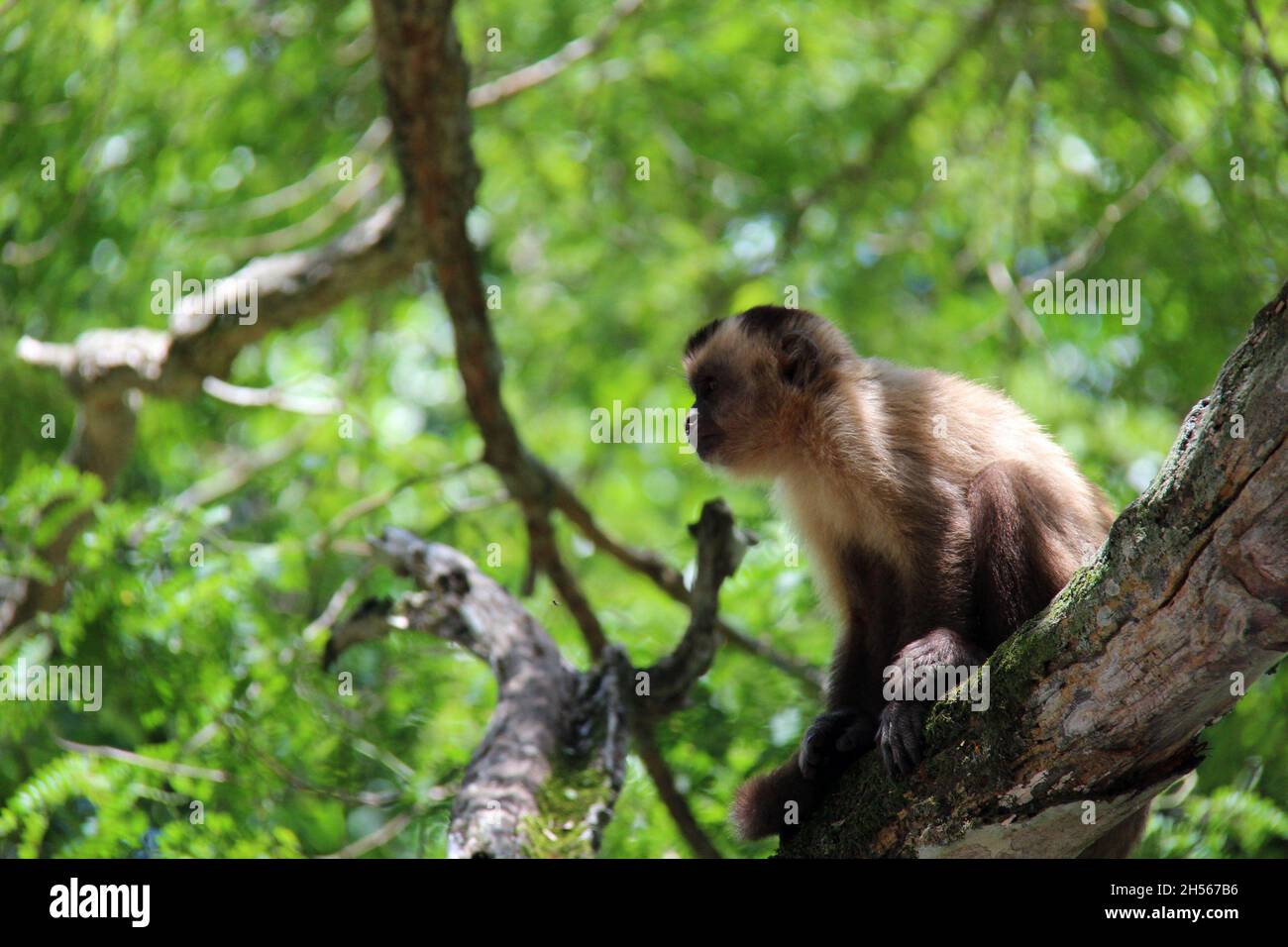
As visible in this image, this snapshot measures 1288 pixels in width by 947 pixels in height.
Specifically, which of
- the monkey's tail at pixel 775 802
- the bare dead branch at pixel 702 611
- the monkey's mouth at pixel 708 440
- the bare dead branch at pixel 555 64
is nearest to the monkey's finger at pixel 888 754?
the monkey's tail at pixel 775 802

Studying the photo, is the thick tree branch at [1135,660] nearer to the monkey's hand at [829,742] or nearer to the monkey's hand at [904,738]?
the monkey's hand at [904,738]

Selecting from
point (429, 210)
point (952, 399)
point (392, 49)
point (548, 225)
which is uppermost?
point (548, 225)

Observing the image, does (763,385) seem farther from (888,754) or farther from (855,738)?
(888,754)

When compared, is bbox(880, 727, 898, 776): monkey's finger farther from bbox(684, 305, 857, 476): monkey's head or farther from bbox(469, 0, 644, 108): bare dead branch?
bbox(469, 0, 644, 108): bare dead branch

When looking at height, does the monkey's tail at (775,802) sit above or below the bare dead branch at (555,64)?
below

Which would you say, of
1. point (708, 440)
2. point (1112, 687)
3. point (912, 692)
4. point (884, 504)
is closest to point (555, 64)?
point (708, 440)

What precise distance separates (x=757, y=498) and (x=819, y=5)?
4.68 m

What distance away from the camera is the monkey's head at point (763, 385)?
600 centimetres

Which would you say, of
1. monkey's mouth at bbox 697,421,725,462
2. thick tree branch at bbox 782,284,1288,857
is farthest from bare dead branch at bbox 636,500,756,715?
thick tree branch at bbox 782,284,1288,857

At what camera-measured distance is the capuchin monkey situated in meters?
4.77

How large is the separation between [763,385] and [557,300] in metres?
6.91

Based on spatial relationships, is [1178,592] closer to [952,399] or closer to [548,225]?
[952,399]

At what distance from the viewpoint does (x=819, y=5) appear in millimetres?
10891

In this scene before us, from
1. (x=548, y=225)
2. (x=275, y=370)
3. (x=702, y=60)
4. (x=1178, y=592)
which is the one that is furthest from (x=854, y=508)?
(x=275, y=370)
